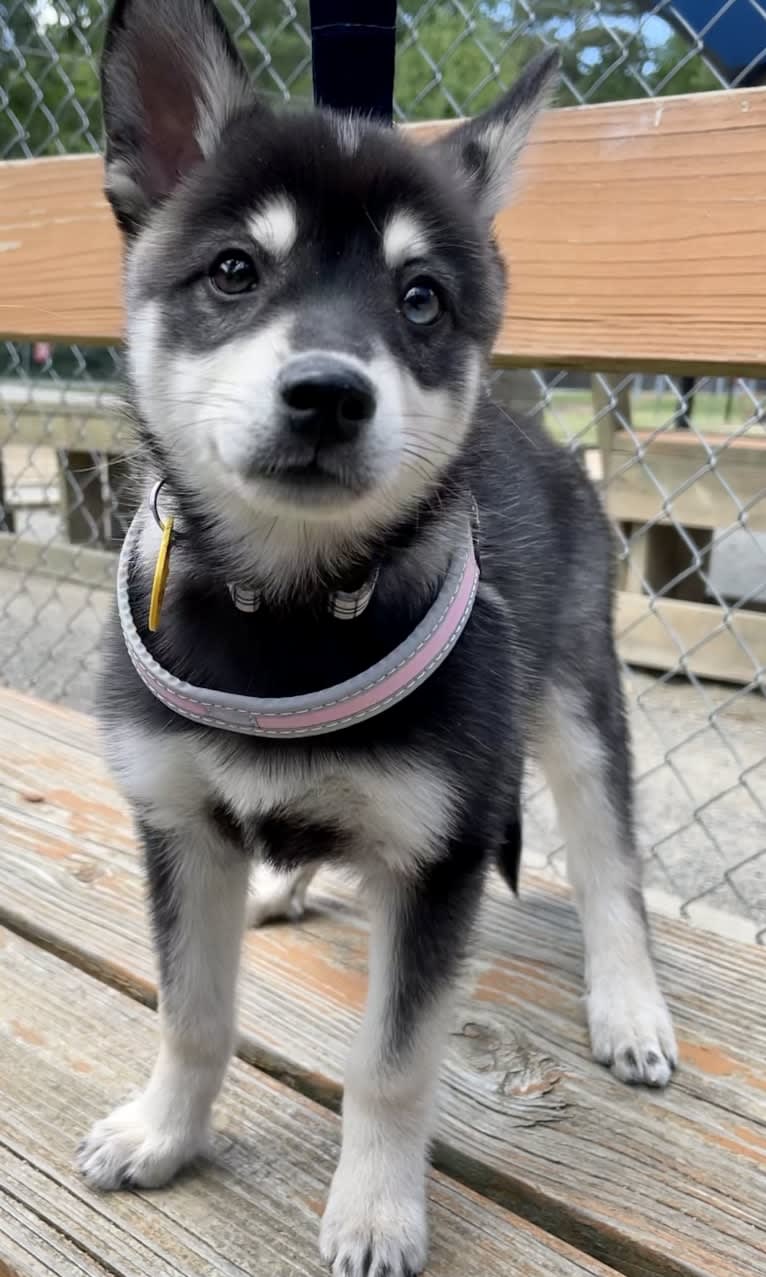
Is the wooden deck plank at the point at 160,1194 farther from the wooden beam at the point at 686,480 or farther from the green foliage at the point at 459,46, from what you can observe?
the wooden beam at the point at 686,480

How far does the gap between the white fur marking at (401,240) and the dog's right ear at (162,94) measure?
0.96 ft

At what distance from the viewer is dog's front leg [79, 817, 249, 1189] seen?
142 centimetres

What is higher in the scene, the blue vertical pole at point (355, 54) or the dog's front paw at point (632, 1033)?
the blue vertical pole at point (355, 54)

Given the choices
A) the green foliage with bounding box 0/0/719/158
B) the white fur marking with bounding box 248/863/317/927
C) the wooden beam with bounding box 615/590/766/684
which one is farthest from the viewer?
the wooden beam with bounding box 615/590/766/684

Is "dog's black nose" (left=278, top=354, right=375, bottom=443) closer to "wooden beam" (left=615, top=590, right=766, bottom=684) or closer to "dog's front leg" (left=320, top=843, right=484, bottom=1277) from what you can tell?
"dog's front leg" (left=320, top=843, right=484, bottom=1277)

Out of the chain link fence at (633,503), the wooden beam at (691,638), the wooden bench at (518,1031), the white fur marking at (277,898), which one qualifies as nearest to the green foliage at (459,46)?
the chain link fence at (633,503)

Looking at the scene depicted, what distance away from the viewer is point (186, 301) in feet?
4.34

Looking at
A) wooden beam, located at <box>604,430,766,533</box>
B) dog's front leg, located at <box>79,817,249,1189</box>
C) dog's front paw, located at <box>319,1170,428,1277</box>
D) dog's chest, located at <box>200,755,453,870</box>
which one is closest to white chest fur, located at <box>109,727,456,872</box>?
dog's chest, located at <box>200,755,453,870</box>

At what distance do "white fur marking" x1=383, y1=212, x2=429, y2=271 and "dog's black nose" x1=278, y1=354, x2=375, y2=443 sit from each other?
28cm

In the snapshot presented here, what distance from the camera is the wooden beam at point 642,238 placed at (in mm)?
1539

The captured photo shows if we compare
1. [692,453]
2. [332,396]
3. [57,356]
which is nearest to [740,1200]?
[332,396]

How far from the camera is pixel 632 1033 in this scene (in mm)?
1633

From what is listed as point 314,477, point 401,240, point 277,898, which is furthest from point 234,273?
point 277,898

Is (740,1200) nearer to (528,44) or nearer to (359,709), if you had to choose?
(359,709)
